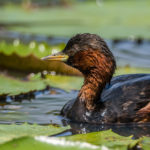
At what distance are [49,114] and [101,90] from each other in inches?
29.1

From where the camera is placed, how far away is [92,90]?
20.4 ft

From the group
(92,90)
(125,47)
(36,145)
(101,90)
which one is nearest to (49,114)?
(92,90)

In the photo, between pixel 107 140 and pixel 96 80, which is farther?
pixel 96 80

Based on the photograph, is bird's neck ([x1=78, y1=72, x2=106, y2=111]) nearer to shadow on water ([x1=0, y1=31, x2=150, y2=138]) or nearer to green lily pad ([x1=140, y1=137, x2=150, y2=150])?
shadow on water ([x1=0, y1=31, x2=150, y2=138])

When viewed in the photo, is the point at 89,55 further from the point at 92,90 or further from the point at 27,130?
the point at 27,130

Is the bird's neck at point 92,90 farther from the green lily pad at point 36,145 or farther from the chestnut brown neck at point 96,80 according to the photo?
the green lily pad at point 36,145

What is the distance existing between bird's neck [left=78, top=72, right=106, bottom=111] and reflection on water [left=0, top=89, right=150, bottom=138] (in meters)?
0.33

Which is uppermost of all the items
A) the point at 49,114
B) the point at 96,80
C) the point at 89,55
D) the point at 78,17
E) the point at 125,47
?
the point at 78,17

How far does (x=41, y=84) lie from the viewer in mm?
7141

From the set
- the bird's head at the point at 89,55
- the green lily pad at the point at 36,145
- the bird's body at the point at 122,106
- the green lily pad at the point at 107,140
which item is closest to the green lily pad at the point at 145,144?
the green lily pad at the point at 107,140

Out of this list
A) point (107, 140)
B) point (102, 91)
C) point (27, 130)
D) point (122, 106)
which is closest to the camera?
point (107, 140)

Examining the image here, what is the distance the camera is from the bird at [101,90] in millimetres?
5938

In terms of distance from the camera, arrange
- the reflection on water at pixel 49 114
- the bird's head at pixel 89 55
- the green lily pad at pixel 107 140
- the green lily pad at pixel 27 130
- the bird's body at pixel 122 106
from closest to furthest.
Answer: the green lily pad at pixel 107 140
the green lily pad at pixel 27 130
the reflection on water at pixel 49 114
the bird's body at pixel 122 106
the bird's head at pixel 89 55

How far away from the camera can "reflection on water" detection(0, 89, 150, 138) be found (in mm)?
5738
